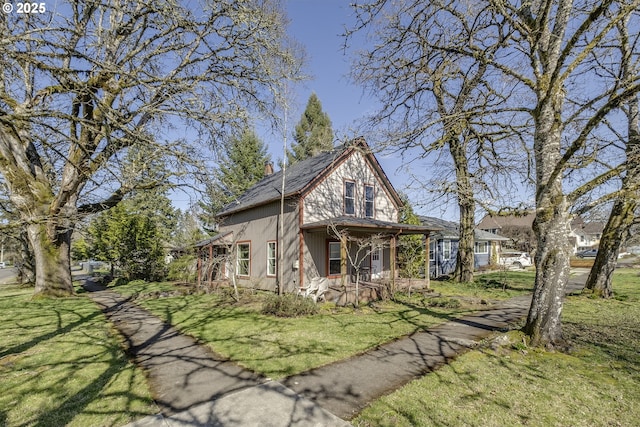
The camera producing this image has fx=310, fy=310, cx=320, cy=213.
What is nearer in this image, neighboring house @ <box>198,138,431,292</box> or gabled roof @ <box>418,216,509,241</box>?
neighboring house @ <box>198,138,431,292</box>

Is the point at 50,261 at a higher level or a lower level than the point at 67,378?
higher

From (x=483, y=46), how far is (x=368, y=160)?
364 inches

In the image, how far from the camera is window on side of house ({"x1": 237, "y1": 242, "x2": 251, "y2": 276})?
53.4 ft

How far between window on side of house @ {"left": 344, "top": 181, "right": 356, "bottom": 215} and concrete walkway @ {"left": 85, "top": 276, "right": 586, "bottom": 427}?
27.6 feet

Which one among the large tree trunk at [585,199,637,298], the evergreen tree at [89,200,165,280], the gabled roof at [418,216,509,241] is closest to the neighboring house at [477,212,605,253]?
the gabled roof at [418,216,509,241]

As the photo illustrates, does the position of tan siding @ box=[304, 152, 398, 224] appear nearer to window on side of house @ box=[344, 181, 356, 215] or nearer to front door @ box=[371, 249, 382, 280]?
window on side of house @ box=[344, 181, 356, 215]

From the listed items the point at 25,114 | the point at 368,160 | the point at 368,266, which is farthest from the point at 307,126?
the point at 25,114

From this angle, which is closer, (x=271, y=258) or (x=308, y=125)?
(x=271, y=258)

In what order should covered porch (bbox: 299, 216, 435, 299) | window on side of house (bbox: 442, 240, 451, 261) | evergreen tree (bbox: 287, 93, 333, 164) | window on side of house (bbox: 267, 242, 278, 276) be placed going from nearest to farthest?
1. covered porch (bbox: 299, 216, 435, 299)
2. window on side of house (bbox: 267, 242, 278, 276)
3. window on side of house (bbox: 442, 240, 451, 261)
4. evergreen tree (bbox: 287, 93, 333, 164)

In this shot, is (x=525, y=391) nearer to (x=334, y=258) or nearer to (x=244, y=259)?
(x=334, y=258)

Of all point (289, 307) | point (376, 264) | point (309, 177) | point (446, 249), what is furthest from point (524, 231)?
point (289, 307)

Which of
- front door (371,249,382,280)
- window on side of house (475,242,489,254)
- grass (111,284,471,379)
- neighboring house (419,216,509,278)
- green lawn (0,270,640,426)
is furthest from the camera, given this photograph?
window on side of house (475,242,489,254)

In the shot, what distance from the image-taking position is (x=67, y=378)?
484 centimetres

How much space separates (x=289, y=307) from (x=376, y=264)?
8.16 metres
